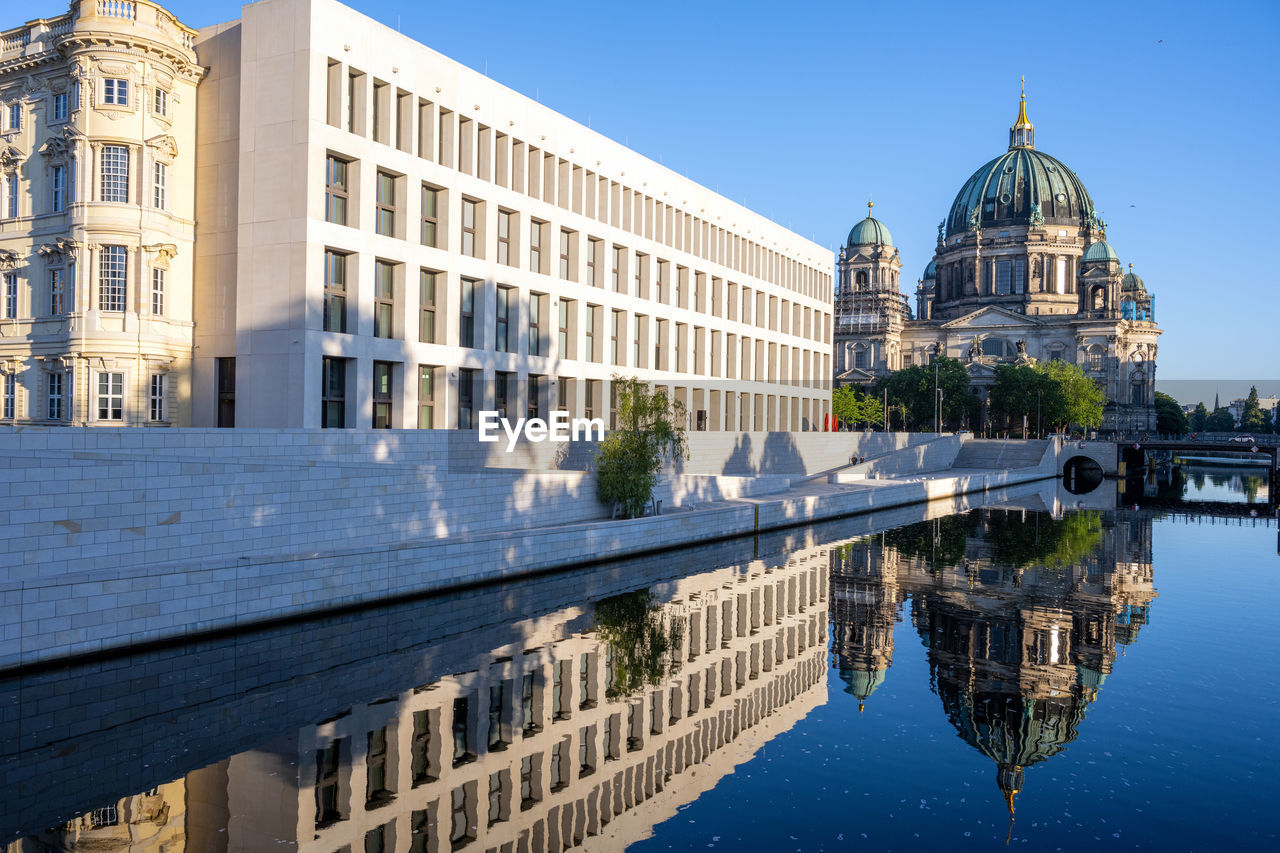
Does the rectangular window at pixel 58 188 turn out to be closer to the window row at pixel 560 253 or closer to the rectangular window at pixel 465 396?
the window row at pixel 560 253

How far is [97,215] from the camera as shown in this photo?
102 ft

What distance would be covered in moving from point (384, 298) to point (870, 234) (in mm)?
134153

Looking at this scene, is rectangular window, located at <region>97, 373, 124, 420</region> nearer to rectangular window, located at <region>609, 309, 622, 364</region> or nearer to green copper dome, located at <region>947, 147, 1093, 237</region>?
rectangular window, located at <region>609, 309, 622, 364</region>

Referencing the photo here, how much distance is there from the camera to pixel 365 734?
15.9 meters

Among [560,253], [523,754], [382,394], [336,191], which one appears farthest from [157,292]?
[523,754]

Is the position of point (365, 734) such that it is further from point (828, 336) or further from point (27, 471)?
point (828, 336)

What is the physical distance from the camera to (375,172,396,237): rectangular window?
3528cm

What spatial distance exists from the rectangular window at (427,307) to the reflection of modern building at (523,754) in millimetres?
17838

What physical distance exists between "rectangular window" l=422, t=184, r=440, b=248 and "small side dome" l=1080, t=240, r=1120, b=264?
148 m

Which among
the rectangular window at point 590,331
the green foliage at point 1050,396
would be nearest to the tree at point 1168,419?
the green foliage at point 1050,396

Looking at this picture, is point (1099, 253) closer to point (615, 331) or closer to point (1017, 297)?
point (1017, 297)

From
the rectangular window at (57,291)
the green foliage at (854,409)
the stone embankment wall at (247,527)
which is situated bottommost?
the stone embankment wall at (247,527)

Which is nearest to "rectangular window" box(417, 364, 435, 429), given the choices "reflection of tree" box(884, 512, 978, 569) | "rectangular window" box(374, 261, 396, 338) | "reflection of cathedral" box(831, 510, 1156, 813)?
"rectangular window" box(374, 261, 396, 338)

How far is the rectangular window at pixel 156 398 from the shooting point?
32.9m
